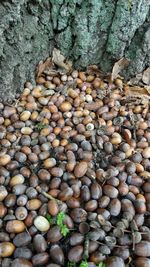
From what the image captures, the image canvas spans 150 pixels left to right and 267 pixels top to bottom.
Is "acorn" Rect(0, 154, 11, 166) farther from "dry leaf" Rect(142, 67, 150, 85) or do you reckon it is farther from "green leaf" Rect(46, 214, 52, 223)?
"dry leaf" Rect(142, 67, 150, 85)

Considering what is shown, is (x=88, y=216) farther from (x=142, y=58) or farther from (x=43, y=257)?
(x=142, y=58)

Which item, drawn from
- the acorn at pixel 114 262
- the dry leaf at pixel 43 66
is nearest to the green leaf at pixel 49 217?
the acorn at pixel 114 262

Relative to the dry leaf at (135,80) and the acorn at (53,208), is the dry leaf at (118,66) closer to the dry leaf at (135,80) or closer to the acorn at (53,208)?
the dry leaf at (135,80)

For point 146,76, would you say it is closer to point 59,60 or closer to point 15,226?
point 59,60

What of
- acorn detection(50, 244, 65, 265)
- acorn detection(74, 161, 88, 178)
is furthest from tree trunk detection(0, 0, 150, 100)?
acorn detection(50, 244, 65, 265)

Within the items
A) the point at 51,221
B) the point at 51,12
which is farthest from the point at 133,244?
the point at 51,12

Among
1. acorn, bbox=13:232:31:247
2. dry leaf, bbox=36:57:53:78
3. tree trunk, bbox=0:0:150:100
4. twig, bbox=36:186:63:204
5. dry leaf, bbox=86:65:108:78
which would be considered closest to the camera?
acorn, bbox=13:232:31:247
